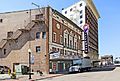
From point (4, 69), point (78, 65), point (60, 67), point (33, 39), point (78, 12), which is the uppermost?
point (78, 12)

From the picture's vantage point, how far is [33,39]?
54.5 metres

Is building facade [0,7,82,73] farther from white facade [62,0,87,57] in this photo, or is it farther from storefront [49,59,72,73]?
white facade [62,0,87,57]

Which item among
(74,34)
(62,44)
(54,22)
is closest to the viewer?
(54,22)

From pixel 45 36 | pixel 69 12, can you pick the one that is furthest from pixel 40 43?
pixel 69 12

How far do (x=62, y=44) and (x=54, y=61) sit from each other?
22.5ft

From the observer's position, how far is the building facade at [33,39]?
175ft

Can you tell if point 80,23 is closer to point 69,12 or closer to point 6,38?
point 69,12

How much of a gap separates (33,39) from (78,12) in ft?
225

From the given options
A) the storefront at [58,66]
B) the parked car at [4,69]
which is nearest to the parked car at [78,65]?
the storefront at [58,66]

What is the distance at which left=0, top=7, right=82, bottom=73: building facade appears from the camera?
53.3 m

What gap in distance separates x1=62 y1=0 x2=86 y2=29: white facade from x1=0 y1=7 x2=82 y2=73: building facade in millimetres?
54167

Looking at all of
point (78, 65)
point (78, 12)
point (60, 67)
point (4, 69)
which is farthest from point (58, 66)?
point (78, 12)

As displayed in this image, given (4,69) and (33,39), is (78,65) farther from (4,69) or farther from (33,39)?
(4,69)

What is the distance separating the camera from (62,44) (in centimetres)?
6278
